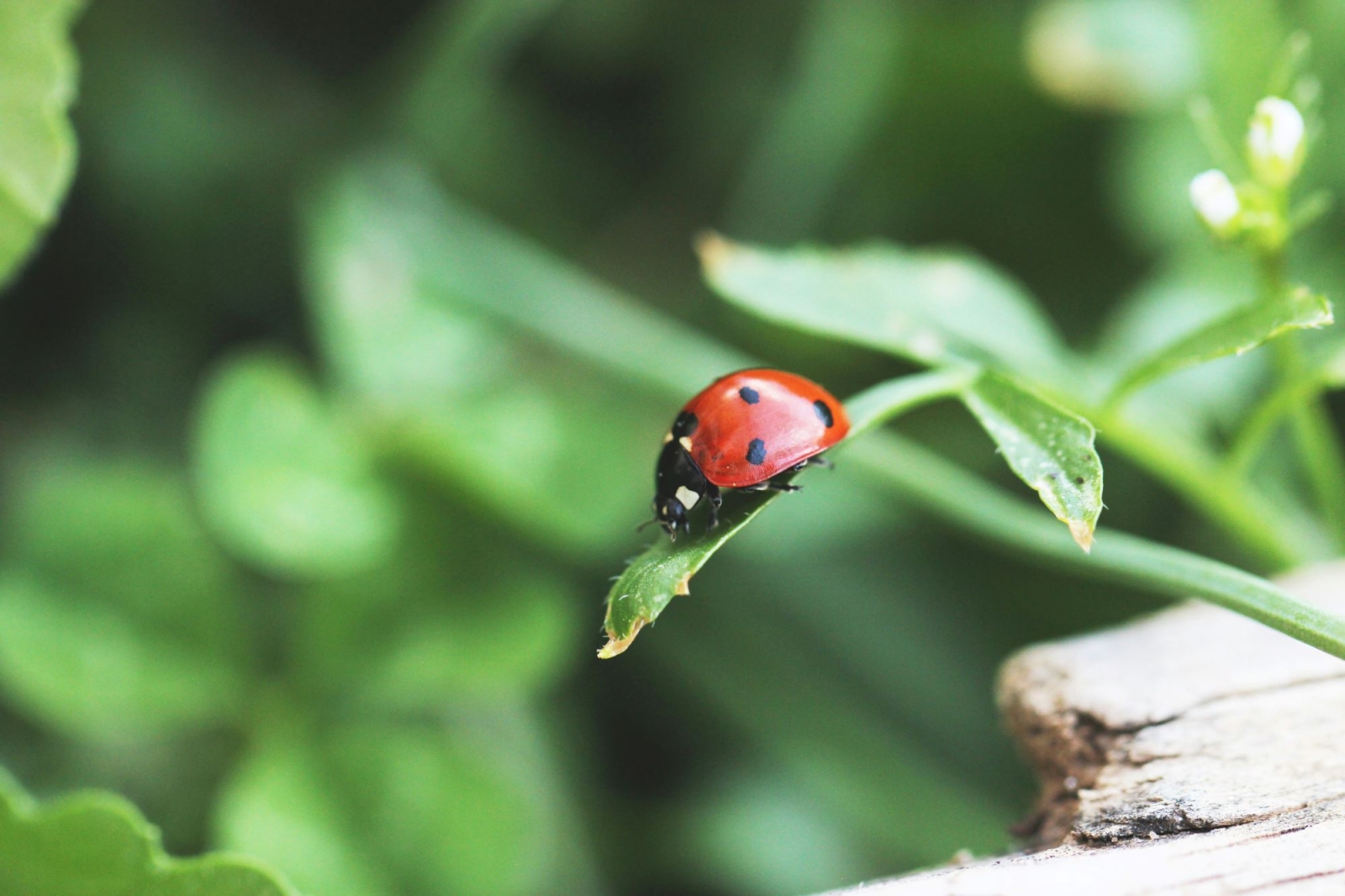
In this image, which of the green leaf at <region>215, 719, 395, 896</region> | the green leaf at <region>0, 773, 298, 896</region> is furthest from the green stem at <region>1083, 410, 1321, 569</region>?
the green leaf at <region>215, 719, 395, 896</region>

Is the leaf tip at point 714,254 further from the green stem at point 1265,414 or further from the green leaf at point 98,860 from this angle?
the green leaf at point 98,860

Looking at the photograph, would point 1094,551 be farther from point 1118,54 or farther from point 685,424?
point 1118,54

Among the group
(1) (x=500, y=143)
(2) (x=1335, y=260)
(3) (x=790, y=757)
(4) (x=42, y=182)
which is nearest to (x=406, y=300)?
(1) (x=500, y=143)

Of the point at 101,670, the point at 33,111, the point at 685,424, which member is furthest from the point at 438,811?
the point at 33,111

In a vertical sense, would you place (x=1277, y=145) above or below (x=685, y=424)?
above

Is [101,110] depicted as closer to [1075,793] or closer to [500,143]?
[500,143]

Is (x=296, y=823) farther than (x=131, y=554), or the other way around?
(x=131, y=554)
